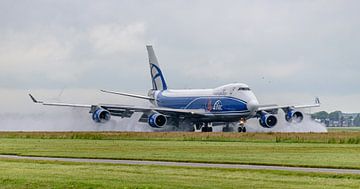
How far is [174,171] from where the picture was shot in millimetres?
33969

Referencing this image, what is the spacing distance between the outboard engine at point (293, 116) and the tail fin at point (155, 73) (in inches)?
740

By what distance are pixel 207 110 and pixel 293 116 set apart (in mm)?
9509

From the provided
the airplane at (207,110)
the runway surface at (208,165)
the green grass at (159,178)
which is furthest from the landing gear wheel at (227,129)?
the green grass at (159,178)

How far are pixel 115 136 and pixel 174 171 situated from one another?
39.4 meters

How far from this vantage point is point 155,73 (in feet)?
352

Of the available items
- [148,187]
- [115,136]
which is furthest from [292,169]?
[115,136]

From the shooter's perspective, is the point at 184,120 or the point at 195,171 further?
the point at 184,120

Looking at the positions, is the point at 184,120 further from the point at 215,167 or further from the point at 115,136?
the point at 215,167

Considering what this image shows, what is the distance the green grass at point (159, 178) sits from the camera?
2883 centimetres

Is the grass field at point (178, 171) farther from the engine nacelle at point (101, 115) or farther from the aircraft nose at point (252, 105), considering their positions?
the aircraft nose at point (252, 105)

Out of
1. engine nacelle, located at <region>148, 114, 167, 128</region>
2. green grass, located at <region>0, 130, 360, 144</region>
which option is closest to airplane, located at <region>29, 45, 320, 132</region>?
engine nacelle, located at <region>148, 114, 167, 128</region>

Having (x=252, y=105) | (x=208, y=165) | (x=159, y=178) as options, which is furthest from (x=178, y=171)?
(x=252, y=105)

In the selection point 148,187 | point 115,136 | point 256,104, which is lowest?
point 148,187

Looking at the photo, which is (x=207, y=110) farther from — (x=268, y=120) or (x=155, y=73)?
(x=155, y=73)
